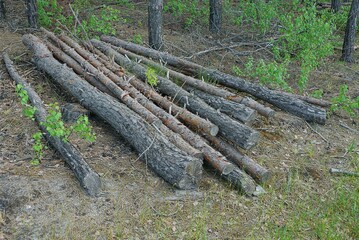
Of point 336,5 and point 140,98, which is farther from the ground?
point 140,98

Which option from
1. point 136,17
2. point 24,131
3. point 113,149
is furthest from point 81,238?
point 136,17

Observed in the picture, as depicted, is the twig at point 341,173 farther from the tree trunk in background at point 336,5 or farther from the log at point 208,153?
the tree trunk in background at point 336,5

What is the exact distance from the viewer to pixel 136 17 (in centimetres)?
1157

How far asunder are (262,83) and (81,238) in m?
4.85

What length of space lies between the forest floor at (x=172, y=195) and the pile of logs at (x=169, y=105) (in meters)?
0.24

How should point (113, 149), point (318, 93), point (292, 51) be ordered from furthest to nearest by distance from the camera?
point (292, 51) < point (318, 93) < point (113, 149)

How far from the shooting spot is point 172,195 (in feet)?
16.9

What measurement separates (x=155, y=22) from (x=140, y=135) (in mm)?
4123

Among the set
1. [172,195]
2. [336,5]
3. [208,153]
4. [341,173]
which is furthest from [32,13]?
[336,5]

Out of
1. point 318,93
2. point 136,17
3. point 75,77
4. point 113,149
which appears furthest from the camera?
point 136,17

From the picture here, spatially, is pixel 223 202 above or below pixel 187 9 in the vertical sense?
below

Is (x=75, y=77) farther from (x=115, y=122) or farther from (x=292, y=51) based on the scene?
(x=292, y=51)

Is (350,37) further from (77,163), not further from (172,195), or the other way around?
(77,163)

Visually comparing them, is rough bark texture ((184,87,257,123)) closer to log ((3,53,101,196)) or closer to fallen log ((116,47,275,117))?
fallen log ((116,47,275,117))
